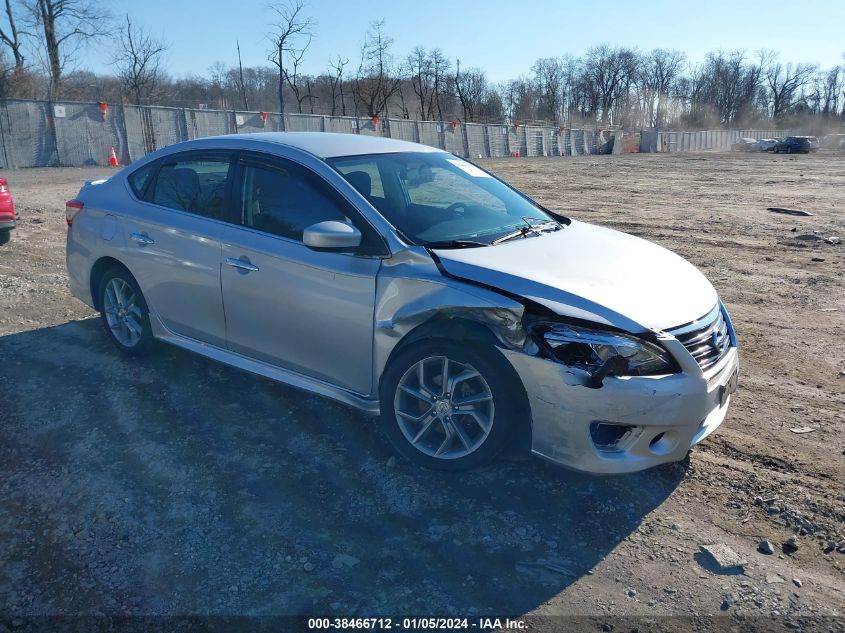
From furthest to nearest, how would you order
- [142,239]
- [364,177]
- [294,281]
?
[142,239] → [364,177] → [294,281]

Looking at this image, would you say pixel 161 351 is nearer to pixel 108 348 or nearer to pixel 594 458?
pixel 108 348

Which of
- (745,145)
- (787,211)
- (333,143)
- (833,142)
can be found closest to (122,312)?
(333,143)

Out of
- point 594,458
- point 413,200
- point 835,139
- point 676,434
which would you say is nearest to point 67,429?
point 413,200

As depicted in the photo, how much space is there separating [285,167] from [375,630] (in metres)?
2.75

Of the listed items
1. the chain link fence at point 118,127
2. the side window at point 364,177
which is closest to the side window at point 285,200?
the side window at point 364,177

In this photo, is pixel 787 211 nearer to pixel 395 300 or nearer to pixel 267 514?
pixel 395 300

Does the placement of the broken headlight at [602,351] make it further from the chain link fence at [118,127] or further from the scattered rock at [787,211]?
the chain link fence at [118,127]

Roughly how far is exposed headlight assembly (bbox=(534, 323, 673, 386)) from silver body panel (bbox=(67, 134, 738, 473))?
0.05 m

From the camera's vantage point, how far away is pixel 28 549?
303 cm

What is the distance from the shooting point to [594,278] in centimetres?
355

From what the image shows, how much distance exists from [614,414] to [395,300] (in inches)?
49.0

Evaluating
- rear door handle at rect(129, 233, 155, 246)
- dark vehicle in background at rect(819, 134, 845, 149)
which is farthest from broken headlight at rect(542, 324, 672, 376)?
dark vehicle in background at rect(819, 134, 845, 149)

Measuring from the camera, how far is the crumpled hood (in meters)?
3.26

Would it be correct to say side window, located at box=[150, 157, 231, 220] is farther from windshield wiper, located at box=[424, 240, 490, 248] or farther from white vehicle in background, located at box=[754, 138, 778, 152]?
white vehicle in background, located at box=[754, 138, 778, 152]
